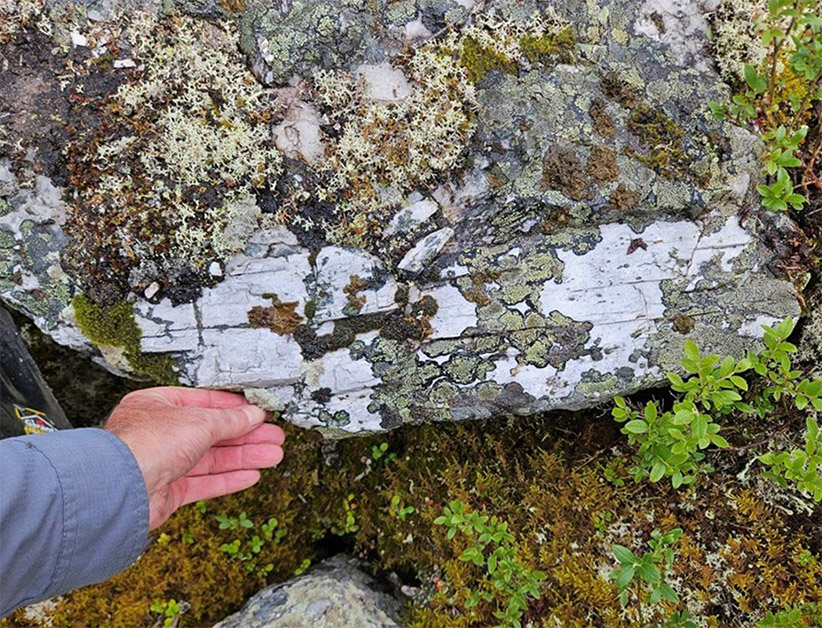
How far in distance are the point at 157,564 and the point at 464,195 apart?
3383 mm

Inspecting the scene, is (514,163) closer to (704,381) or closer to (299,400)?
(704,381)

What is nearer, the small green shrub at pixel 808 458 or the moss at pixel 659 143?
the small green shrub at pixel 808 458

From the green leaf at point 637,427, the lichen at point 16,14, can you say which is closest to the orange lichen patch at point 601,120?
the green leaf at point 637,427

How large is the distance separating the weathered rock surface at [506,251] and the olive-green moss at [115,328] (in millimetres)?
69

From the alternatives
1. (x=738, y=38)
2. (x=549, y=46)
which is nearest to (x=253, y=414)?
(x=549, y=46)

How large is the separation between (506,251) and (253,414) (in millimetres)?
1701

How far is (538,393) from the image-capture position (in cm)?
346

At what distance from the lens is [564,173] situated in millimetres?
3150

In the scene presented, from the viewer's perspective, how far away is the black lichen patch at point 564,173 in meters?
3.15

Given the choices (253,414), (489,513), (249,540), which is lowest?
(249,540)

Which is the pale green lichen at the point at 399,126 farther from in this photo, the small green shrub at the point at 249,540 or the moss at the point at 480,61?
the small green shrub at the point at 249,540

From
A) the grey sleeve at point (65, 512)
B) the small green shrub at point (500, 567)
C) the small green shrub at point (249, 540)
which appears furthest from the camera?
the small green shrub at point (249, 540)

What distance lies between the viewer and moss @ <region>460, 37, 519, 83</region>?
10.4 feet

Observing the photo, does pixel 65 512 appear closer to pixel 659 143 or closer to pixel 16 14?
pixel 16 14
